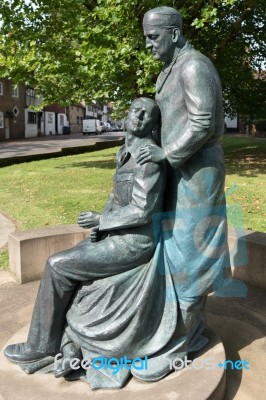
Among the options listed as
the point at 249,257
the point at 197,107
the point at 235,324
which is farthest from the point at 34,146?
the point at 197,107

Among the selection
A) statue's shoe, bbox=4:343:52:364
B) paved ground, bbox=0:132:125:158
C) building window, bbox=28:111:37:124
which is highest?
building window, bbox=28:111:37:124

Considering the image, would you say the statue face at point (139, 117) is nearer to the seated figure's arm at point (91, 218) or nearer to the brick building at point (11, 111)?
the seated figure's arm at point (91, 218)

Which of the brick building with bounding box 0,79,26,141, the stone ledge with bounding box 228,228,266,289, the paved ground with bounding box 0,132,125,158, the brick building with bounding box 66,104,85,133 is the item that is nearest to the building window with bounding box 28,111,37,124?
the brick building with bounding box 0,79,26,141

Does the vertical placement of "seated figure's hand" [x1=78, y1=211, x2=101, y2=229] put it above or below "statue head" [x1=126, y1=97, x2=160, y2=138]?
below

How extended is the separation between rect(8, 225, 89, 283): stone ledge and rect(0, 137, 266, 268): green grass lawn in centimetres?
89

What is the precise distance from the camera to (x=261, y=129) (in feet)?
129

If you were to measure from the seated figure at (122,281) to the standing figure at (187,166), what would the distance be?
0.32ft

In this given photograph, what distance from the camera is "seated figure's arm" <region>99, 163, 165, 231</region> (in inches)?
111

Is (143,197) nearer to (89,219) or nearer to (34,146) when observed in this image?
(89,219)

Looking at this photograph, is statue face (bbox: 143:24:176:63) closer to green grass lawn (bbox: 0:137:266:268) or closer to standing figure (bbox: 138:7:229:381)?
standing figure (bbox: 138:7:229:381)

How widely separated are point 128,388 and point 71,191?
931cm

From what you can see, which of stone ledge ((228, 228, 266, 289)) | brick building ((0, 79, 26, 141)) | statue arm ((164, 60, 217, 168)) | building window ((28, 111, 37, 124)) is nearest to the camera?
statue arm ((164, 60, 217, 168))

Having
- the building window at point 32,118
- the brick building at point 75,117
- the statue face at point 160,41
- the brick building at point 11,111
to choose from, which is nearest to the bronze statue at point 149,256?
the statue face at point 160,41

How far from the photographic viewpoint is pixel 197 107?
260cm
